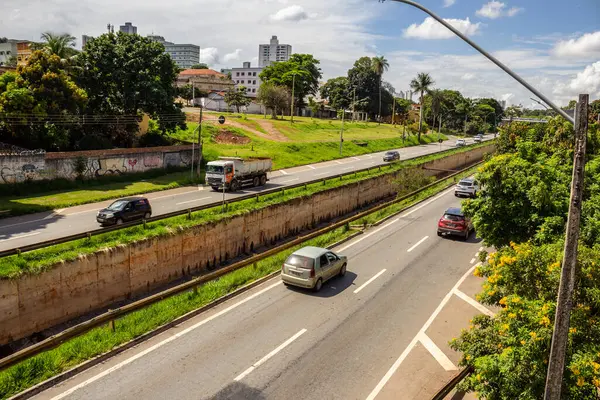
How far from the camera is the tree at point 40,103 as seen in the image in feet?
109

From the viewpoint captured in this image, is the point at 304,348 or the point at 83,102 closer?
the point at 304,348

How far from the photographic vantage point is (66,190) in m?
33.4

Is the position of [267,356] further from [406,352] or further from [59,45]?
[59,45]

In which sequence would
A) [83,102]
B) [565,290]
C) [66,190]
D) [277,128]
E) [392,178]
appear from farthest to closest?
[277,128]
[392,178]
[83,102]
[66,190]
[565,290]

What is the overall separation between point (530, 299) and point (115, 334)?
1148 cm

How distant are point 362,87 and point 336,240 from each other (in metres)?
91.1

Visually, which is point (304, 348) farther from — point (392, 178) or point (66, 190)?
point (392, 178)

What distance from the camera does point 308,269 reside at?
17438 mm

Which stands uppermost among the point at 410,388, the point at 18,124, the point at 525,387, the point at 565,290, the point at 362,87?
the point at 362,87

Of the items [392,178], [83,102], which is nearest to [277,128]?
[392,178]

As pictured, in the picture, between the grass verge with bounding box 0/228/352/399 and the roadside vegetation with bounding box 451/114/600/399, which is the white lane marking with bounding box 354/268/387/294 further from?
the roadside vegetation with bounding box 451/114/600/399

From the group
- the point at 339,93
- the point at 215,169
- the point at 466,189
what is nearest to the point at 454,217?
the point at 466,189

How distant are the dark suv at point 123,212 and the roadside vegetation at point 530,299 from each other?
60.5ft

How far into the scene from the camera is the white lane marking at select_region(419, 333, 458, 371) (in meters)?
13.0
